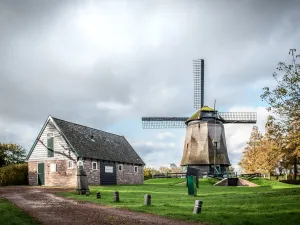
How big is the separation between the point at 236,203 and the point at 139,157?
1349 inches

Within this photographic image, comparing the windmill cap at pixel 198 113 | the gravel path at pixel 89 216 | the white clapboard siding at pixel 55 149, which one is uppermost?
the windmill cap at pixel 198 113

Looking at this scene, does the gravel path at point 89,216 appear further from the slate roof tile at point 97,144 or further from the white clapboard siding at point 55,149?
the white clapboard siding at point 55,149

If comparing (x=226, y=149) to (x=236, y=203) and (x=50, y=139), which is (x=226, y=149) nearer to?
(x=50, y=139)

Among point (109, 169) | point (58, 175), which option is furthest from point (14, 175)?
point (109, 169)

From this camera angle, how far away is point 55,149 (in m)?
39.0

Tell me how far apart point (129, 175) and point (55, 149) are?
12485mm

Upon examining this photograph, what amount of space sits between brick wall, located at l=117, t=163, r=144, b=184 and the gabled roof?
2.86 feet

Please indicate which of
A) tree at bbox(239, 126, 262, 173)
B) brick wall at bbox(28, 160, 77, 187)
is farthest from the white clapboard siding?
tree at bbox(239, 126, 262, 173)

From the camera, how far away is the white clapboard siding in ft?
125

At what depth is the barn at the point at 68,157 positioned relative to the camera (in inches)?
1490

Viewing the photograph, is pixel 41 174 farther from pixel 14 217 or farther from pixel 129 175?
pixel 14 217

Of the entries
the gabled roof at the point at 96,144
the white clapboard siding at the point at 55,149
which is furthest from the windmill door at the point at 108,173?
the white clapboard siding at the point at 55,149

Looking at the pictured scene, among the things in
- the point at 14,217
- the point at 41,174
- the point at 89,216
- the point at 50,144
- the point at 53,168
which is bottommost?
the point at 41,174

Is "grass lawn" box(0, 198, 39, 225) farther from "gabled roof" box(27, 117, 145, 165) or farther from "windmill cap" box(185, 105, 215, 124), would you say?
"windmill cap" box(185, 105, 215, 124)
